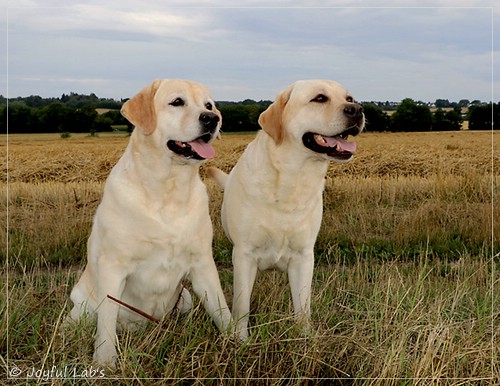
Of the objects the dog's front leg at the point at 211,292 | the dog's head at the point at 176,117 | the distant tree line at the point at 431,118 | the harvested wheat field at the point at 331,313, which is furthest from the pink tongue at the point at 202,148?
the distant tree line at the point at 431,118

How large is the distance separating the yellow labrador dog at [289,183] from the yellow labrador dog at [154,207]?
435 mm

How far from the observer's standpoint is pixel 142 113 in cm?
351

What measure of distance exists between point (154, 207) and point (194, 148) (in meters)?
0.42

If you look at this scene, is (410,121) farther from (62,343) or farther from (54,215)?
(62,343)

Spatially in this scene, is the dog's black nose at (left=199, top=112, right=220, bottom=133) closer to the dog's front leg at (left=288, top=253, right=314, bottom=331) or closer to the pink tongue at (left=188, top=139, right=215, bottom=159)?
the pink tongue at (left=188, top=139, right=215, bottom=159)

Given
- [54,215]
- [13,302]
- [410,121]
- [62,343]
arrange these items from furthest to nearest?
[410,121] → [54,215] → [13,302] → [62,343]

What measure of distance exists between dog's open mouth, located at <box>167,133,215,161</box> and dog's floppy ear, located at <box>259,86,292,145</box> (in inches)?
21.9

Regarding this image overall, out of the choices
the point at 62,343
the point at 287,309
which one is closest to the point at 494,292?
the point at 287,309

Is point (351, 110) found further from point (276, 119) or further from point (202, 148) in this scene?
point (202, 148)

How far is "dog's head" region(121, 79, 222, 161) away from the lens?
350 centimetres

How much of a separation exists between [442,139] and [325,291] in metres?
18.1

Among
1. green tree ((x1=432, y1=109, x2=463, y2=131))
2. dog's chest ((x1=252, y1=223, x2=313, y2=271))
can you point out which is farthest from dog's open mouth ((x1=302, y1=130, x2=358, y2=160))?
green tree ((x1=432, y1=109, x2=463, y2=131))

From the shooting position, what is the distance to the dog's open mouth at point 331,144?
153 inches

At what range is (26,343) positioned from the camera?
12.0 ft
